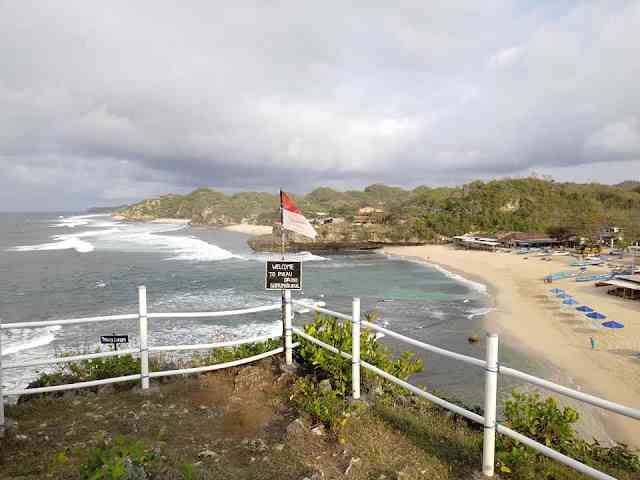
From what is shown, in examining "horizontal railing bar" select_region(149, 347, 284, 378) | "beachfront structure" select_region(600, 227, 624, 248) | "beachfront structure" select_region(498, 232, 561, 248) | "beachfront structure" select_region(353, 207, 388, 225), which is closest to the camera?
"horizontal railing bar" select_region(149, 347, 284, 378)

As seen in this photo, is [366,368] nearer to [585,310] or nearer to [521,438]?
[521,438]

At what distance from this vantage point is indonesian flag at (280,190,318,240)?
596cm

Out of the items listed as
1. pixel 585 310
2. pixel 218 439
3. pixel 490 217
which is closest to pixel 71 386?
pixel 218 439

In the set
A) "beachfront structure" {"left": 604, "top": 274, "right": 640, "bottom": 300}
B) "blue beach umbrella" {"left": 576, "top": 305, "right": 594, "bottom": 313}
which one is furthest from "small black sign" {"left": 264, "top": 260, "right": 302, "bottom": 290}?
"beachfront structure" {"left": 604, "top": 274, "right": 640, "bottom": 300}

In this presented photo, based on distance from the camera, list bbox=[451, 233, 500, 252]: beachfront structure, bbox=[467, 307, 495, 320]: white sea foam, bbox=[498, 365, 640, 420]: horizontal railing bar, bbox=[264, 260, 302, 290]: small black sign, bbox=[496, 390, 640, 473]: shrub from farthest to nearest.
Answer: bbox=[451, 233, 500, 252]: beachfront structure
bbox=[467, 307, 495, 320]: white sea foam
bbox=[264, 260, 302, 290]: small black sign
bbox=[496, 390, 640, 473]: shrub
bbox=[498, 365, 640, 420]: horizontal railing bar

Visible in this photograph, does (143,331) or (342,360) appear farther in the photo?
(342,360)

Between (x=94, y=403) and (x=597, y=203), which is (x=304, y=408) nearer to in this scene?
(x=94, y=403)

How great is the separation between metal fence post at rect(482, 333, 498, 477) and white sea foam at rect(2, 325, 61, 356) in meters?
18.2

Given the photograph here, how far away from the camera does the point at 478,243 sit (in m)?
67.1

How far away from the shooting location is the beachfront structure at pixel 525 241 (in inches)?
2552

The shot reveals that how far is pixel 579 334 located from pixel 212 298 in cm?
2169

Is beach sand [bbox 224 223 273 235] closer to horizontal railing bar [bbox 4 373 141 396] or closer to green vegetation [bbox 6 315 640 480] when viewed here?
horizontal railing bar [bbox 4 373 141 396]

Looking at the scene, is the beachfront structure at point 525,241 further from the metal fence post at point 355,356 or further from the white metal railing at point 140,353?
the metal fence post at point 355,356

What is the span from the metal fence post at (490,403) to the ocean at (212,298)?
9.47m
